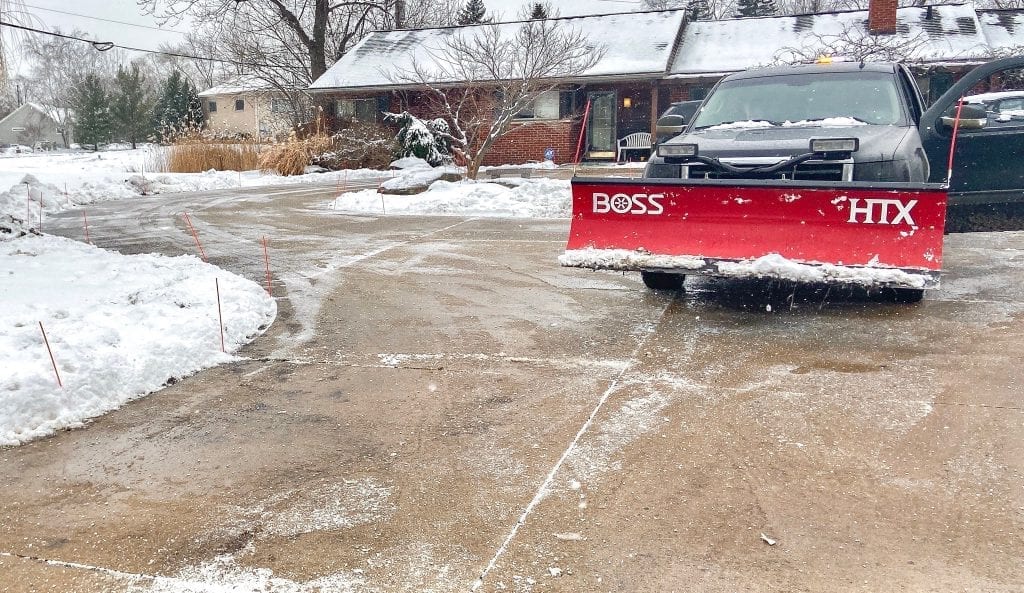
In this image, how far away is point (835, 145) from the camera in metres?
5.47

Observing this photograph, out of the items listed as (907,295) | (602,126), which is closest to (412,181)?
(907,295)

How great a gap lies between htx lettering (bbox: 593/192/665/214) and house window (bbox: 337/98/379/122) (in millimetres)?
22786

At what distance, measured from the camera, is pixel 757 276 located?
219 inches

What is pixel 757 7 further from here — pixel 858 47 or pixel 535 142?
pixel 858 47

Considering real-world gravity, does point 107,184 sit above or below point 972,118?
below

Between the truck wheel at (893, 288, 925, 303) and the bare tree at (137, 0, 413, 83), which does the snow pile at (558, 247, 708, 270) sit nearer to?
the truck wheel at (893, 288, 925, 303)

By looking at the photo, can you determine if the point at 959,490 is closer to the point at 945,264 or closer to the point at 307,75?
the point at 945,264

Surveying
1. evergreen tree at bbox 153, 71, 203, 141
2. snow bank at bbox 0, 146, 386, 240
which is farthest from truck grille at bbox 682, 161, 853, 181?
evergreen tree at bbox 153, 71, 203, 141

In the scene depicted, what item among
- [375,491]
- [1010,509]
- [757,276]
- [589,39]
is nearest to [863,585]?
[1010,509]

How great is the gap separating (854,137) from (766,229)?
941 mm

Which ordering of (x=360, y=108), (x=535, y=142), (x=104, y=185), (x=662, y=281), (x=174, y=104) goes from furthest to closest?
(x=174, y=104) → (x=360, y=108) → (x=535, y=142) → (x=104, y=185) → (x=662, y=281)

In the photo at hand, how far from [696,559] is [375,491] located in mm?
1355

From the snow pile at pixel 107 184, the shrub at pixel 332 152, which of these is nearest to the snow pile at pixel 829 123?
the snow pile at pixel 107 184

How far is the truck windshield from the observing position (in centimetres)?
654
